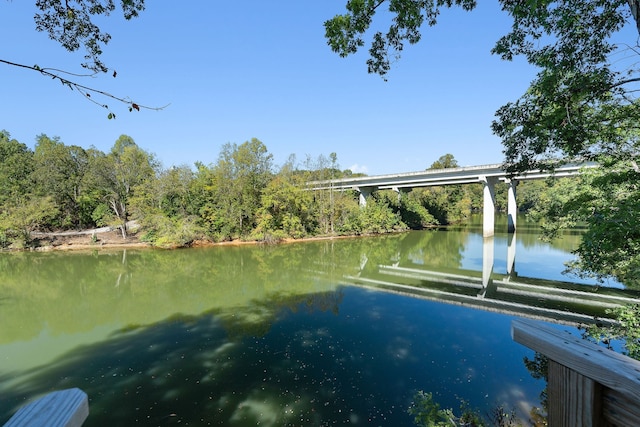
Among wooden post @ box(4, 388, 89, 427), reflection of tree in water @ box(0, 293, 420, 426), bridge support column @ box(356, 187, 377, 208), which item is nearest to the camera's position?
wooden post @ box(4, 388, 89, 427)

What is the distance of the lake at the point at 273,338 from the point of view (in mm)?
5547

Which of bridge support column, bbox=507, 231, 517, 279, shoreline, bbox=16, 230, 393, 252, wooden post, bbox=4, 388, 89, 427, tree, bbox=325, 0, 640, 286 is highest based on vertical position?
tree, bbox=325, 0, 640, 286

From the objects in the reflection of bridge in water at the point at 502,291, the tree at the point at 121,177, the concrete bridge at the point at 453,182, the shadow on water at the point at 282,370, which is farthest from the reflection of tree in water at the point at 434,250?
the tree at the point at 121,177

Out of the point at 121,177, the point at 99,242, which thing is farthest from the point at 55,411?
the point at 121,177

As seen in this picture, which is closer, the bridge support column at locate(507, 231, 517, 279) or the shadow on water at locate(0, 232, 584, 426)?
the shadow on water at locate(0, 232, 584, 426)

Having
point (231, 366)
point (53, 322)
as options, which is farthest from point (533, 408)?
point (53, 322)

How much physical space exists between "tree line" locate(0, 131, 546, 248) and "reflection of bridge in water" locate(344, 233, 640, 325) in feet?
43.4

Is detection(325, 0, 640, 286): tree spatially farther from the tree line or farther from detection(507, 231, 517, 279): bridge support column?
the tree line

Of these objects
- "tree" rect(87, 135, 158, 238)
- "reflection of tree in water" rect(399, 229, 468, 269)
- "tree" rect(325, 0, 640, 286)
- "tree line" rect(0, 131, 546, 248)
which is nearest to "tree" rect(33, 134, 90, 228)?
"tree line" rect(0, 131, 546, 248)

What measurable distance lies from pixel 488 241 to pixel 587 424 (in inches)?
1156

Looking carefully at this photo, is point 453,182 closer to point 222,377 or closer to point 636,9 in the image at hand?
point 636,9

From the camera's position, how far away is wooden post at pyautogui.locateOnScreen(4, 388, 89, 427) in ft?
2.34

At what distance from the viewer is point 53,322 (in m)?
9.74

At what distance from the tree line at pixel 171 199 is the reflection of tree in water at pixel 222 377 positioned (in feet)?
59.2
